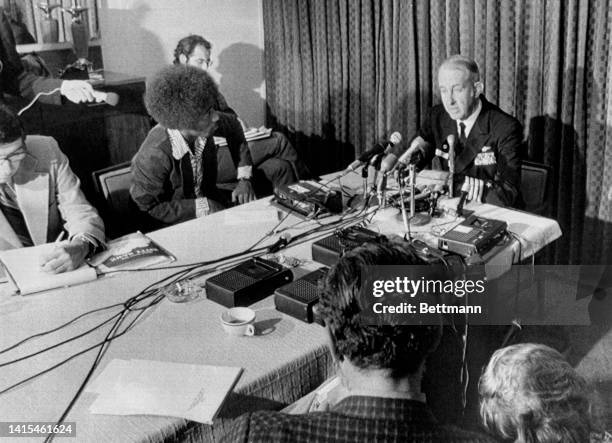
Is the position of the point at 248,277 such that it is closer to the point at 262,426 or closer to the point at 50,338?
the point at 50,338

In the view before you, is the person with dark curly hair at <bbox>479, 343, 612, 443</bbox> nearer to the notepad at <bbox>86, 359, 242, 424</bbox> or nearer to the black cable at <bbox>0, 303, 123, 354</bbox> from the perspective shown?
the notepad at <bbox>86, 359, 242, 424</bbox>

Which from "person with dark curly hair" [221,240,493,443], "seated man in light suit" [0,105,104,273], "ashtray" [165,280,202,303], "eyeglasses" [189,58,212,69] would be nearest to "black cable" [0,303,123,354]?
"ashtray" [165,280,202,303]

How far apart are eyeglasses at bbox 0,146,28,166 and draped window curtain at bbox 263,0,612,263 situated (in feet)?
7.21

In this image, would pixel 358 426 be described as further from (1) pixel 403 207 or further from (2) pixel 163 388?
(1) pixel 403 207

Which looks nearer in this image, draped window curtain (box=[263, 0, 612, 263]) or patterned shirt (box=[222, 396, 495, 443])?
patterned shirt (box=[222, 396, 495, 443])

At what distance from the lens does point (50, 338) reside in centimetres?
169

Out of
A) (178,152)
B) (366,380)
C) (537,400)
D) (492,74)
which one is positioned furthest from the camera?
(492,74)

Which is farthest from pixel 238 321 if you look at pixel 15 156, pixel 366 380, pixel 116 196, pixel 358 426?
pixel 116 196

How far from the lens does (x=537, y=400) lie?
1.35m

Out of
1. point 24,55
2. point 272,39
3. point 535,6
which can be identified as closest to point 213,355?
point 535,6

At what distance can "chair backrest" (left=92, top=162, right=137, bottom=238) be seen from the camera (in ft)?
8.69

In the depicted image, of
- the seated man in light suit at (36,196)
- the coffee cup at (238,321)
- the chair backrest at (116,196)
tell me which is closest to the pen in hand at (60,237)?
the seated man in light suit at (36,196)

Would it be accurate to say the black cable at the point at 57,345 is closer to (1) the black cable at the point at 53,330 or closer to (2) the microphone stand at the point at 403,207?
(1) the black cable at the point at 53,330

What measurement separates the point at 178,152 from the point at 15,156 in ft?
2.42
